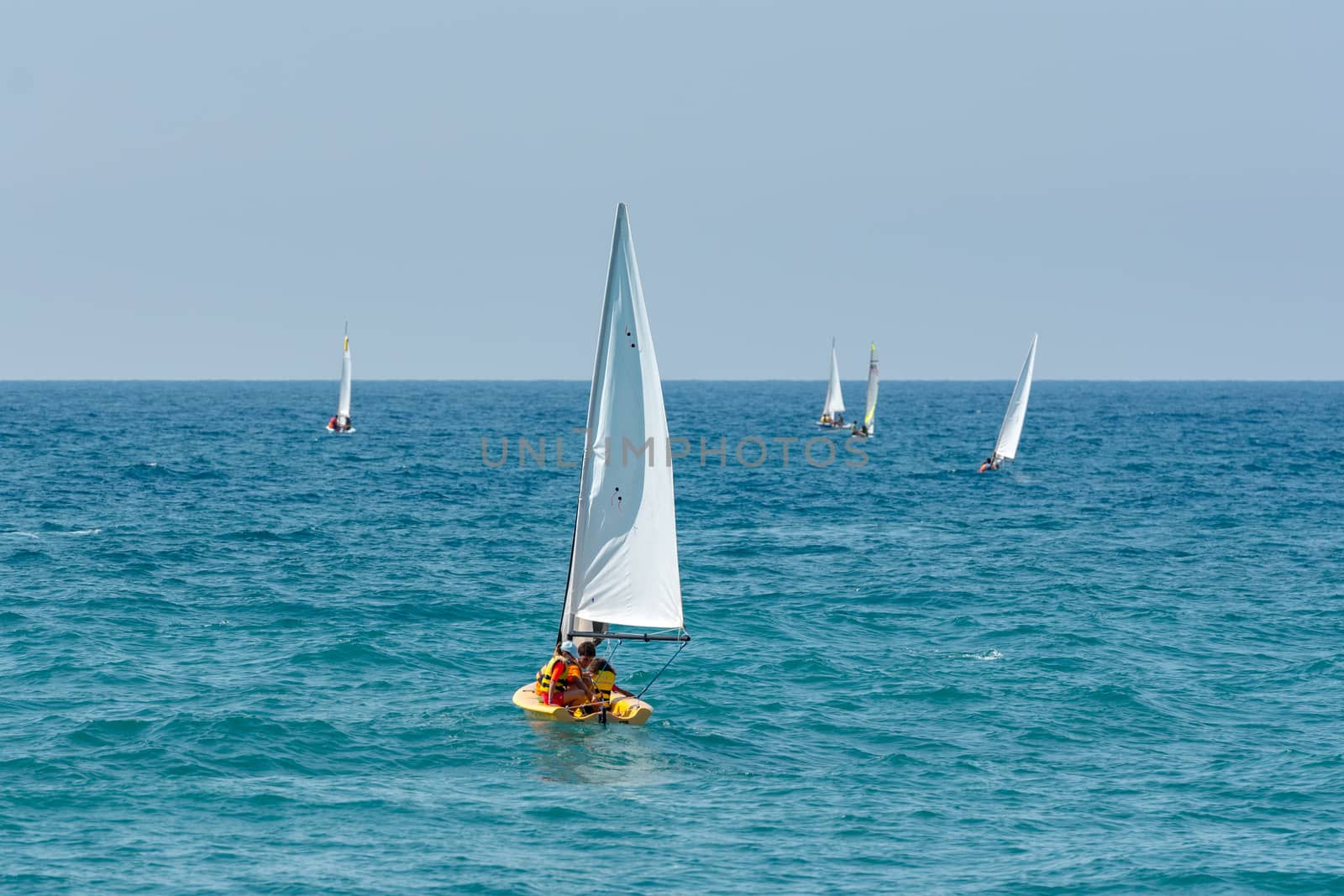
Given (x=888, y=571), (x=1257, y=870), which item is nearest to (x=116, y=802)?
(x=1257, y=870)

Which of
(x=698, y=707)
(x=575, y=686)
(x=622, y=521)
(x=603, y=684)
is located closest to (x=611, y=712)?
(x=603, y=684)

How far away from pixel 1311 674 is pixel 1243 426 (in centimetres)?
13362

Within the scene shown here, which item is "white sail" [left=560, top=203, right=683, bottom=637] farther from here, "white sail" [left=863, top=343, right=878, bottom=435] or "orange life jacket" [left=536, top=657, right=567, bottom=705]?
"white sail" [left=863, top=343, right=878, bottom=435]

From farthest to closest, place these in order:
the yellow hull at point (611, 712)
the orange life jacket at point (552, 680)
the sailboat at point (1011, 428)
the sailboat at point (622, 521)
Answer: the sailboat at point (1011, 428) < the orange life jacket at point (552, 680) < the yellow hull at point (611, 712) < the sailboat at point (622, 521)

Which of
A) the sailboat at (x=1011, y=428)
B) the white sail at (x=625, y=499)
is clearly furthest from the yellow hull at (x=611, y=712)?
the sailboat at (x=1011, y=428)

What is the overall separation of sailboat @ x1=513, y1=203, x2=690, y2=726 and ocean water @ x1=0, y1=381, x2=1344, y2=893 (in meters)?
2.46

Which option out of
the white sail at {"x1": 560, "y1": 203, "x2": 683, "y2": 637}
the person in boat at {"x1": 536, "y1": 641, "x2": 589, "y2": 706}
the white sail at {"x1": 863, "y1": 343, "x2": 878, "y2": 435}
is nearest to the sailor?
the person in boat at {"x1": 536, "y1": 641, "x2": 589, "y2": 706}

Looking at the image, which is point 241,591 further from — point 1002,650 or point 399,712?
point 1002,650

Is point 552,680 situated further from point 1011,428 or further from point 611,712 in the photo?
point 1011,428

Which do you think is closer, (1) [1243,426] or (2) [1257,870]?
(2) [1257,870]

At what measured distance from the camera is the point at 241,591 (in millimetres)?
46281

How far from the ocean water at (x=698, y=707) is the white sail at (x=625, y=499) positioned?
9.59 ft

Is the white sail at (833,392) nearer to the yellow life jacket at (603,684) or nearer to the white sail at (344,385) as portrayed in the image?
the white sail at (344,385)

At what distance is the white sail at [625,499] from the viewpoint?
29.3 meters
